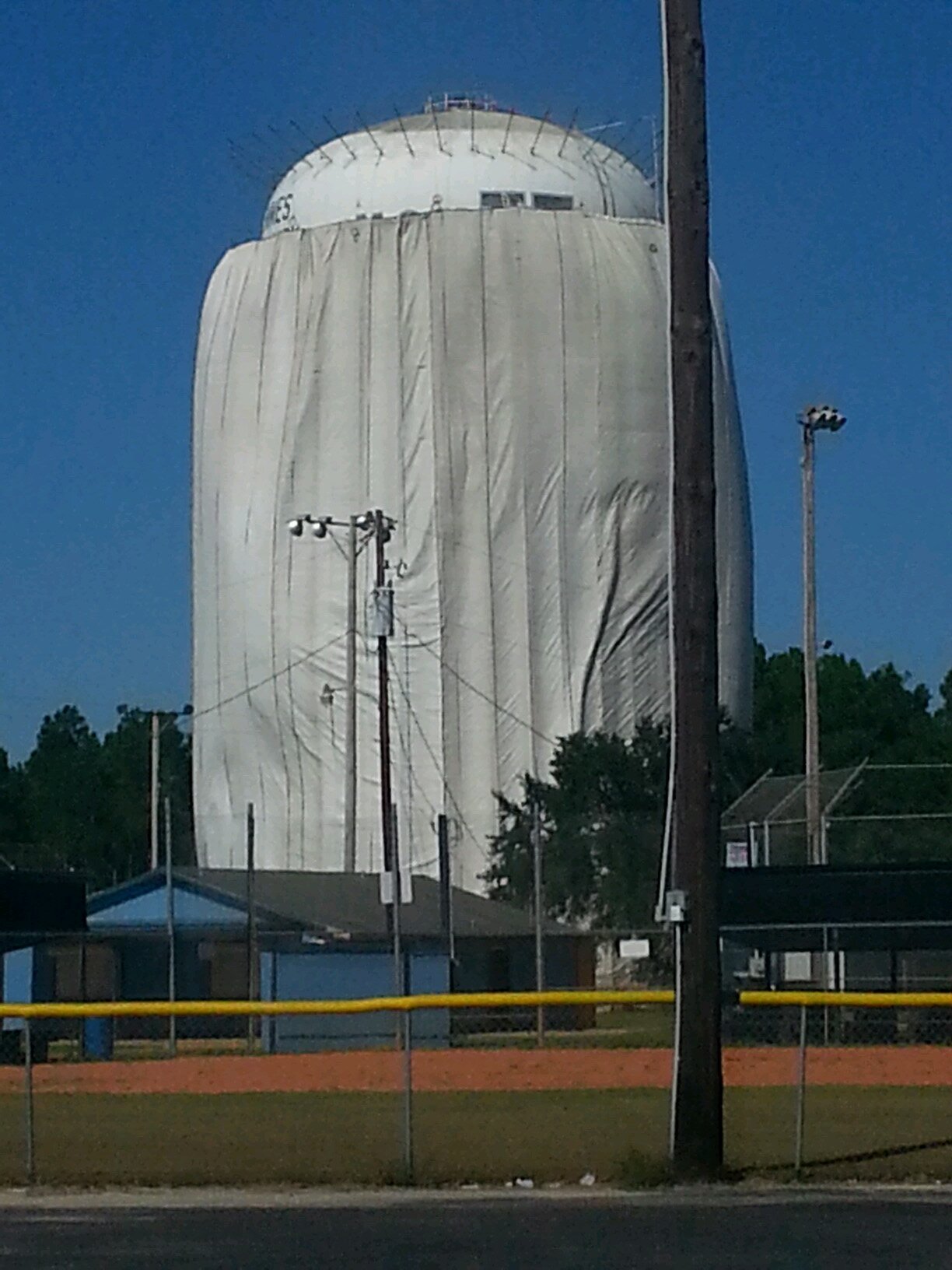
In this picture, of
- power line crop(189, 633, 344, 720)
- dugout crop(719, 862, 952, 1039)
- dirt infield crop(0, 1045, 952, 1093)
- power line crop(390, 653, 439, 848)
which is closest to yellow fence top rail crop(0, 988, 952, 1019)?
dirt infield crop(0, 1045, 952, 1093)

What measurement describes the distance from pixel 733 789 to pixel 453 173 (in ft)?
72.2

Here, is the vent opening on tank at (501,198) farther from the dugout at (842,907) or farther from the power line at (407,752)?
the dugout at (842,907)

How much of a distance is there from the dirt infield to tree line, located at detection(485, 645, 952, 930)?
5697 millimetres

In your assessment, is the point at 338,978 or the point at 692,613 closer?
the point at 692,613

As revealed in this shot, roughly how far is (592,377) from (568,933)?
29955 millimetres

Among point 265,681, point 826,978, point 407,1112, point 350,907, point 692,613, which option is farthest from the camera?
point 265,681

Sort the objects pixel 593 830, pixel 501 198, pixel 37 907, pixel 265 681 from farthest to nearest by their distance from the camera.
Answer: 1. pixel 501 198
2. pixel 265 681
3. pixel 593 830
4. pixel 37 907

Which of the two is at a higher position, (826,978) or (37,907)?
(37,907)

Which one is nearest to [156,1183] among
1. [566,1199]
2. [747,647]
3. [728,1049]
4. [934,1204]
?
[566,1199]

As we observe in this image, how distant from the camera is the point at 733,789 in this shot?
204 feet

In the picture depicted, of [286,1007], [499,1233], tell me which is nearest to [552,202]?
[286,1007]

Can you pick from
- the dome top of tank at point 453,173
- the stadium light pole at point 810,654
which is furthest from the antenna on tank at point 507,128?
the stadium light pole at point 810,654

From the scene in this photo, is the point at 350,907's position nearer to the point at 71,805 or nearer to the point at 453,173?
the point at 453,173

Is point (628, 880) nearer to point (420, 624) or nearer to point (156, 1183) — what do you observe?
point (420, 624)
